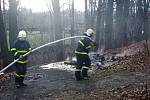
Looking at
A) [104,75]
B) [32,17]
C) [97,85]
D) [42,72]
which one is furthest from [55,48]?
[32,17]

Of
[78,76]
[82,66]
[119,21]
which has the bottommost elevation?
[78,76]

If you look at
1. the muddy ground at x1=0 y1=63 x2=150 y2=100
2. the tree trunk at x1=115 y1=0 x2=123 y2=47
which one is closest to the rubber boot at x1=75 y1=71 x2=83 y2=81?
the muddy ground at x1=0 y1=63 x2=150 y2=100

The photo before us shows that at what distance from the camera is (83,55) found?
13117mm

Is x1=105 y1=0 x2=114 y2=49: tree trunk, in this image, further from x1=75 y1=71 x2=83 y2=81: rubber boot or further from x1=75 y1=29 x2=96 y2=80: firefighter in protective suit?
x1=75 y1=71 x2=83 y2=81: rubber boot

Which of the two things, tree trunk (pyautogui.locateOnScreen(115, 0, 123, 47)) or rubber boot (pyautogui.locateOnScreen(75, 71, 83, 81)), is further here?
tree trunk (pyautogui.locateOnScreen(115, 0, 123, 47))

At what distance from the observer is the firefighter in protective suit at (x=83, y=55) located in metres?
13.0

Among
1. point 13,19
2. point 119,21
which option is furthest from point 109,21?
point 13,19

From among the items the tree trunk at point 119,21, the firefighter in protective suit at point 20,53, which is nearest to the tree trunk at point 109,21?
the tree trunk at point 119,21

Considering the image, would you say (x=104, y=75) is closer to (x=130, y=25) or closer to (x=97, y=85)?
(x=97, y=85)

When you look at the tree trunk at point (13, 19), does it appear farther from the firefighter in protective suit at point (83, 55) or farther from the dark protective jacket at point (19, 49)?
the firefighter in protective suit at point (83, 55)

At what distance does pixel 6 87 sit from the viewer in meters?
12.5

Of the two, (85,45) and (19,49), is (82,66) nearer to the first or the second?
(85,45)

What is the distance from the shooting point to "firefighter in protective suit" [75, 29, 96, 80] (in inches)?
512

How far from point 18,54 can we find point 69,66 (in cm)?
555
